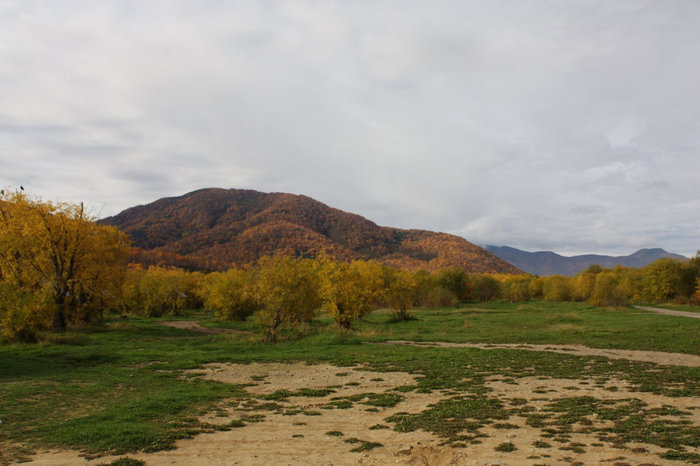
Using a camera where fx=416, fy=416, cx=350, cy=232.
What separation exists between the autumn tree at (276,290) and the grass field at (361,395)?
2.38 metres

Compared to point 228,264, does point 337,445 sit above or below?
below

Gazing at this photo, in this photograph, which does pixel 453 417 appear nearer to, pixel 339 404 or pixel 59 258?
pixel 339 404

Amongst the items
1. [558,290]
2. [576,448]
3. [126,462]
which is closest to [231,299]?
[126,462]

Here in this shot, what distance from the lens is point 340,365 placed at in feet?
63.4

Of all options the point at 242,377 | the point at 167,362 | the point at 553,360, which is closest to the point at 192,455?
the point at 242,377

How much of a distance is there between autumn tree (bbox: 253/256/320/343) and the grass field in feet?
7.82

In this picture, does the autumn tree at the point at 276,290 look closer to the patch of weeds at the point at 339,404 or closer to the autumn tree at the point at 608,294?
the patch of weeds at the point at 339,404

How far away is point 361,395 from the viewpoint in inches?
523

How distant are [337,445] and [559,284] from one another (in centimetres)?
9890

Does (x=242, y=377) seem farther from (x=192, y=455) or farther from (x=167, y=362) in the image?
(x=192, y=455)

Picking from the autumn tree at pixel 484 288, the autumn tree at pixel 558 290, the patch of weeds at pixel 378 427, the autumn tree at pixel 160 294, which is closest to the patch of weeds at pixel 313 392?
the patch of weeds at pixel 378 427

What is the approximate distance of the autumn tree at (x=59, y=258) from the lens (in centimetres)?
2911

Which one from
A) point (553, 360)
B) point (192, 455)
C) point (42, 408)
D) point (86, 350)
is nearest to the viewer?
point (192, 455)

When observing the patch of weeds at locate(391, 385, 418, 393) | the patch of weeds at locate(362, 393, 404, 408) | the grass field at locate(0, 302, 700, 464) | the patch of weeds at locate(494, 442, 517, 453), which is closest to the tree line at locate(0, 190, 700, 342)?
the grass field at locate(0, 302, 700, 464)
